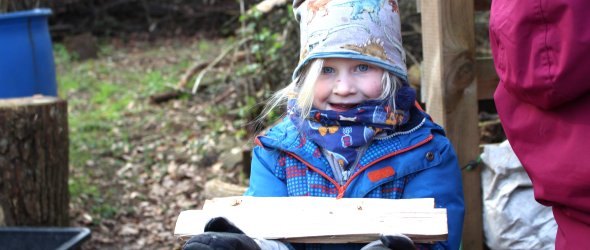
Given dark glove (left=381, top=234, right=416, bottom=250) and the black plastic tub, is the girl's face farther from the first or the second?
the black plastic tub

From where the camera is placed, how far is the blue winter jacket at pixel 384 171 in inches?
98.5

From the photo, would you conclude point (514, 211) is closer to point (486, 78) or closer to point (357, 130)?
point (486, 78)

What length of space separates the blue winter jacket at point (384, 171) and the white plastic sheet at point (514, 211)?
26.1 inches

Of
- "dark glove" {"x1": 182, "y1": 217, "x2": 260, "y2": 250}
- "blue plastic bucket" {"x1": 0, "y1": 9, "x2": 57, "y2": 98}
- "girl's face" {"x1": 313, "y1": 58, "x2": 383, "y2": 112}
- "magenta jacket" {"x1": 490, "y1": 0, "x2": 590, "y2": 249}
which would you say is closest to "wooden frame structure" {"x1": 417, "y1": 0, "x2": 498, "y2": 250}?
"girl's face" {"x1": 313, "y1": 58, "x2": 383, "y2": 112}

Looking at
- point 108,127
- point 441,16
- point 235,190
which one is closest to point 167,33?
point 108,127

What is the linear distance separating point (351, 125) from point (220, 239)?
2.19 feet

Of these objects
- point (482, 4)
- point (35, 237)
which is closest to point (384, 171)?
point (482, 4)

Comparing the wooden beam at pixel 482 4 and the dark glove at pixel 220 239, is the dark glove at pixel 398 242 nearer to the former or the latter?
the dark glove at pixel 220 239

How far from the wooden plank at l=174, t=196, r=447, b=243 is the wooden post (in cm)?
87

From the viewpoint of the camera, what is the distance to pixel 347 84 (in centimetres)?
254

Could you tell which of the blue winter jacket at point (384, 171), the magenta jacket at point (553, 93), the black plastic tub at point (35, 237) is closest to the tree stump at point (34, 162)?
the black plastic tub at point (35, 237)

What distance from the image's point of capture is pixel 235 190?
4727 millimetres

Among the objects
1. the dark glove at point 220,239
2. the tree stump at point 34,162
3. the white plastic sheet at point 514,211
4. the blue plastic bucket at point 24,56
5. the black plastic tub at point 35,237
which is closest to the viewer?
the dark glove at point 220,239

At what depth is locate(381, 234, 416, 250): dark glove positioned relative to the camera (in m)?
2.13
